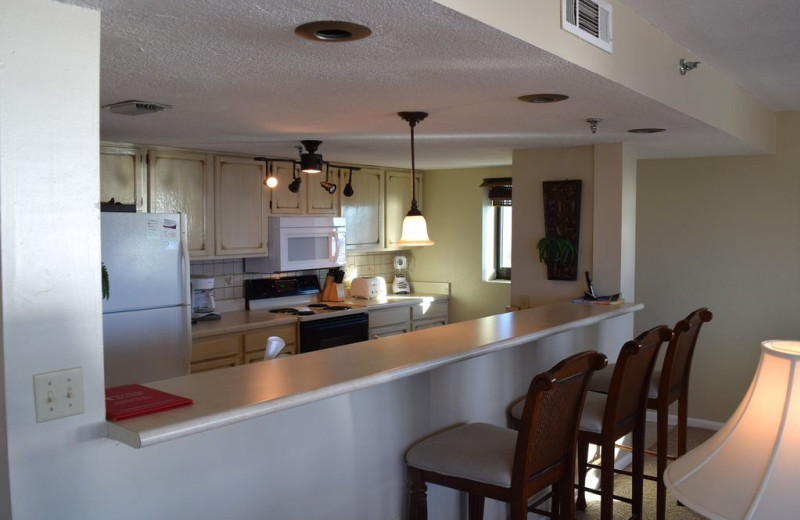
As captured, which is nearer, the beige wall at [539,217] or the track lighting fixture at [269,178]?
the beige wall at [539,217]

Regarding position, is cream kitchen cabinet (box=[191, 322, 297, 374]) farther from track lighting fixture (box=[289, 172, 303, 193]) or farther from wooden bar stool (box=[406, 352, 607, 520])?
wooden bar stool (box=[406, 352, 607, 520])

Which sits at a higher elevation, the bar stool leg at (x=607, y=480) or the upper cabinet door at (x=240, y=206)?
the upper cabinet door at (x=240, y=206)

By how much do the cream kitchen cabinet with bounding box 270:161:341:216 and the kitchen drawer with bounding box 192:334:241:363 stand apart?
42.6 inches

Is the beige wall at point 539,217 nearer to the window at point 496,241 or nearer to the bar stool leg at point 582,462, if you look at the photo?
the bar stool leg at point 582,462

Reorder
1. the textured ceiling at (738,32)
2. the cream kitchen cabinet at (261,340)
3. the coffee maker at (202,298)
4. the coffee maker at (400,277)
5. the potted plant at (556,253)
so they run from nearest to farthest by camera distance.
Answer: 1. the textured ceiling at (738,32)
2. the potted plant at (556,253)
3. the cream kitchen cabinet at (261,340)
4. the coffee maker at (202,298)
5. the coffee maker at (400,277)

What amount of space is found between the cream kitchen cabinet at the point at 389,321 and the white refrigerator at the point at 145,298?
69.0 inches

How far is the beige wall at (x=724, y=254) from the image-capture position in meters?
4.91

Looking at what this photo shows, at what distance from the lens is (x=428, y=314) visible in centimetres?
608

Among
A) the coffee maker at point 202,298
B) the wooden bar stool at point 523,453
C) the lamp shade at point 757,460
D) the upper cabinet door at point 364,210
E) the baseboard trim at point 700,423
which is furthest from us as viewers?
the upper cabinet door at point 364,210

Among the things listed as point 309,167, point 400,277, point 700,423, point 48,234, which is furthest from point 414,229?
point 700,423

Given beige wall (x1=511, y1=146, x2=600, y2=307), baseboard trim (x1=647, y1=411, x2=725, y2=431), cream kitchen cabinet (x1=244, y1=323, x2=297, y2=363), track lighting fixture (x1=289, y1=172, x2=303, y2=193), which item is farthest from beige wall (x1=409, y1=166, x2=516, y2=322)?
cream kitchen cabinet (x1=244, y1=323, x2=297, y2=363)

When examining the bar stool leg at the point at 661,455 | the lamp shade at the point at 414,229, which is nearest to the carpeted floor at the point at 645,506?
the bar stool leg at the point at 661,455

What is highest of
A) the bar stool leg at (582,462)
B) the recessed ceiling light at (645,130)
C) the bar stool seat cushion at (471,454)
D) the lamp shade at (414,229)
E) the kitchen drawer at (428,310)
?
the recessed ceiling light at (645,130)

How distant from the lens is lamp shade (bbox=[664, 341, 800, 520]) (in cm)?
118
